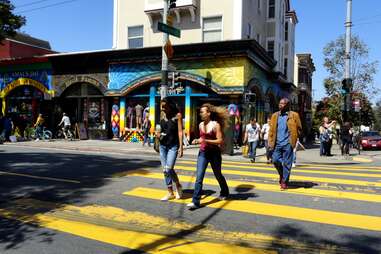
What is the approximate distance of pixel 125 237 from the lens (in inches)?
205

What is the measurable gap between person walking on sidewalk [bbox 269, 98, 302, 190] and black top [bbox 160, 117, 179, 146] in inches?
80.7

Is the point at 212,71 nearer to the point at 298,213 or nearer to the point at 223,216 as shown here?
the point at 298,213

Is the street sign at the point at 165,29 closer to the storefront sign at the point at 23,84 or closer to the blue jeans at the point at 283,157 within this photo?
the blue jeans at the point at 283,157

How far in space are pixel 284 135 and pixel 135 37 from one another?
Result: 59.7 feet

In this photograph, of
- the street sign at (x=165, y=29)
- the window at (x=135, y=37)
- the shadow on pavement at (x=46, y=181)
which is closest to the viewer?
the shadow on pavement at (x=46, y=181)

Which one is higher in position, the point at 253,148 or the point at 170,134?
the point at 170,134

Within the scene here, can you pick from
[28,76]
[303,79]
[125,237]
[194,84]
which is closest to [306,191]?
[125,237]

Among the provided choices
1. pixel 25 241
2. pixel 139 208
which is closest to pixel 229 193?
pixel 139 208

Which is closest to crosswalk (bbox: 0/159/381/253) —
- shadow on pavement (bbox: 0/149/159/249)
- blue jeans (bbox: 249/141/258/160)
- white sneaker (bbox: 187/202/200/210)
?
white sneaker (bbox: 187/202/200/210)

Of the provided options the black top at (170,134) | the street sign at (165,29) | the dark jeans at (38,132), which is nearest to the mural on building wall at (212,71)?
the street sign at (165,29)

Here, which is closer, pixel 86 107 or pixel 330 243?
pixel 330 243

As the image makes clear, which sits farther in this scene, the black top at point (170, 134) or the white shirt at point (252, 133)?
the white shirt at point (252, 133)

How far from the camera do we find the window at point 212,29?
865 inches

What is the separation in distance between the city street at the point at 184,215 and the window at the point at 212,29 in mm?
13223
